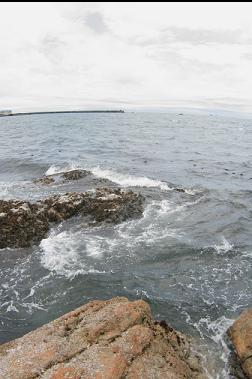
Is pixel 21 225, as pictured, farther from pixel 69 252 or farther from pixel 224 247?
pixel 224 247

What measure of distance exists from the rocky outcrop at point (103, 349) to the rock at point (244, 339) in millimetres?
1440

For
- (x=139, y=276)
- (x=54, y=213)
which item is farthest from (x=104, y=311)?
(x=54, y=213)

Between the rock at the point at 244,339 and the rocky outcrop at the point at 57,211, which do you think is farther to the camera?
the rocky outcrop at the point at 57,211

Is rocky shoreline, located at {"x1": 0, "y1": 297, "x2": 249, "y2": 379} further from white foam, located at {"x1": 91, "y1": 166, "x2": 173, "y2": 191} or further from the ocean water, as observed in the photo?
white foam, located at {"x1": 91, "y1": 166, "x2": 173, "y2": 191}

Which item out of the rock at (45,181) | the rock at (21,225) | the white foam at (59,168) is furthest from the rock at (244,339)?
the white foam at (59,168)

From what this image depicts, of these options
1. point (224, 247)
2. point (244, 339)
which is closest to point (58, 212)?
point (224, 247)

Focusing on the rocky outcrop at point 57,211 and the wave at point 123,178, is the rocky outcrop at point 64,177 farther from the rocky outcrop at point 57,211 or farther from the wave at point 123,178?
the rocky outcrop at point 57,211

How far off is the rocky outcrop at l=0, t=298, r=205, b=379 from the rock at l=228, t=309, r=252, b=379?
4.73 ft

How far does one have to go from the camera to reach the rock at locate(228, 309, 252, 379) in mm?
11375

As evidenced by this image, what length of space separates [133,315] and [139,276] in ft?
20.6

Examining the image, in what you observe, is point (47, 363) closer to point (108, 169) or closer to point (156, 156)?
point (108, 169)

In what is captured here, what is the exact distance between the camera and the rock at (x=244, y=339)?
11.4m

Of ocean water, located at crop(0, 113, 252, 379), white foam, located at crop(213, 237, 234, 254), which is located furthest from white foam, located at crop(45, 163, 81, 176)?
white foam, located at crop(213, 237, 234, 254)

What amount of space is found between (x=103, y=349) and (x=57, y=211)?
15.0 metres
